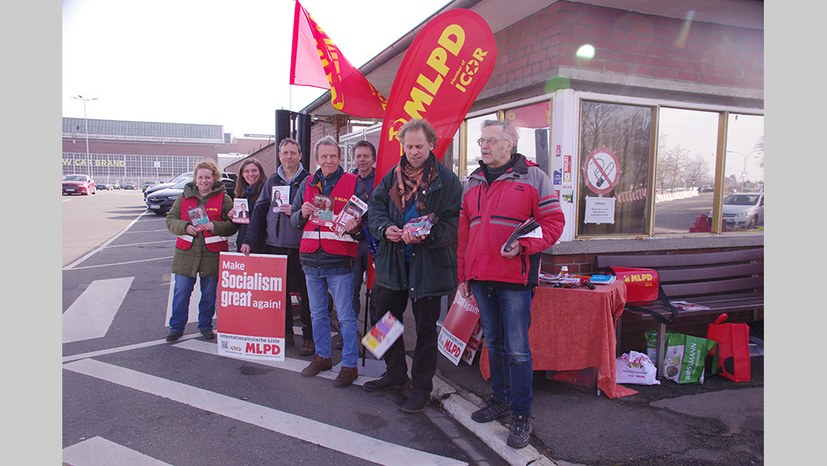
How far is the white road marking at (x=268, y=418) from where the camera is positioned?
11.2 feet

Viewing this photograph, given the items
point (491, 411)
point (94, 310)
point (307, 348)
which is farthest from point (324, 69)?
point (94, 310)

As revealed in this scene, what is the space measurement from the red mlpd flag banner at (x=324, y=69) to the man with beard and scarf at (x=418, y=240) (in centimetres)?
266

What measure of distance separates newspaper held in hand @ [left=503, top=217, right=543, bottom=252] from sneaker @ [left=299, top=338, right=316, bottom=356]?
2866 mm

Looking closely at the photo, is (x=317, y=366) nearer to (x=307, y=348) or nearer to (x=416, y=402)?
(x=307, y=348)

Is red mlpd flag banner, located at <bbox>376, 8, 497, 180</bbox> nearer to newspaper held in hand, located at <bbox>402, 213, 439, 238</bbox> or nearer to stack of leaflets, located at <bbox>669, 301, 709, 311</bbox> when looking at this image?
newspaper held in hand, located at <bbox>402, 213, 439, 238</bbox>

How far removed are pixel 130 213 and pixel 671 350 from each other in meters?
25.5

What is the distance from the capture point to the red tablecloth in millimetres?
4117

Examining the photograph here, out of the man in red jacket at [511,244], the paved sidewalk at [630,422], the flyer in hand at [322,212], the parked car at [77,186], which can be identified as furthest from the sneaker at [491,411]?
the parked car at [77,186]

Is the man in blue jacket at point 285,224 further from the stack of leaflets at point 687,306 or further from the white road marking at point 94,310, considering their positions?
the stack of leaflets at point 687,306

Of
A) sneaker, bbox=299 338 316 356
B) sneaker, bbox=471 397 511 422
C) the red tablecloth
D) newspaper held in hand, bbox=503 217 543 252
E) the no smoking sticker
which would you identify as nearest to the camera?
newspaper held in hand, bbox=503 217 543 252

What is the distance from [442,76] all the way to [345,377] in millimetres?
2774

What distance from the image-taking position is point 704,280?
5.25 meters

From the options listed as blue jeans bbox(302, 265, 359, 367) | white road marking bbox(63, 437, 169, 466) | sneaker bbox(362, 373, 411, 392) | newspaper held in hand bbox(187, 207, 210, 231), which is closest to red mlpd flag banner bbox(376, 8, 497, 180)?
blue jeans bbox(302, 265, 359, 367)

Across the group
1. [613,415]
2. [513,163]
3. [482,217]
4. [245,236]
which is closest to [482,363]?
[613,415]
